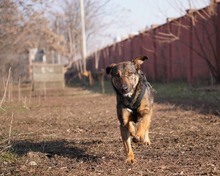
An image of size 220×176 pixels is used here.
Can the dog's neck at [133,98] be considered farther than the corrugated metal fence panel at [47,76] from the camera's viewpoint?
No

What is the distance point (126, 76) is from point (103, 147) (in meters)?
1.21

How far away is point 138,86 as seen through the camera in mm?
5355

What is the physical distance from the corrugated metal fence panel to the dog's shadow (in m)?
15.3

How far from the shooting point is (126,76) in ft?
17.0

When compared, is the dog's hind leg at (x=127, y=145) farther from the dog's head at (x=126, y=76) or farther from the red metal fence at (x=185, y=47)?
the red metal fence at (x=185, y=47)

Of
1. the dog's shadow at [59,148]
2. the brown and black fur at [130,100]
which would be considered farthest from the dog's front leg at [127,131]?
the dog's shadow at [59,148]

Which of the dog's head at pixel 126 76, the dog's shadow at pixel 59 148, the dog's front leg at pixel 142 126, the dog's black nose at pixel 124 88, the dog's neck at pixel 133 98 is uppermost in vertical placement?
the dog's head at pixel 126 76

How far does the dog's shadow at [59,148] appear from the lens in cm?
543

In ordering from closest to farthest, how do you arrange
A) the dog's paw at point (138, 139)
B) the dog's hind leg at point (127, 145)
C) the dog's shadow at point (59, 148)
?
the dog's paw at point (138, 139) → the dog's hind leg at point (127, 145) → the dog's shadow at point (59, 148)

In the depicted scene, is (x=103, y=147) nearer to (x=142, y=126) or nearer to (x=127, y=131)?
(x=127, y=131)

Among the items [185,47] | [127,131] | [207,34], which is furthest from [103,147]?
[185,47]

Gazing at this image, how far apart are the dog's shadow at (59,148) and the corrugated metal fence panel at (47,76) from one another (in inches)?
602

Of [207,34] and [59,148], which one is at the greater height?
[207,34]

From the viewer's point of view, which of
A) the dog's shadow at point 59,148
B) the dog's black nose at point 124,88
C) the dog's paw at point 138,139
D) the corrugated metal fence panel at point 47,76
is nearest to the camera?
the dog's paw at point 138,139
